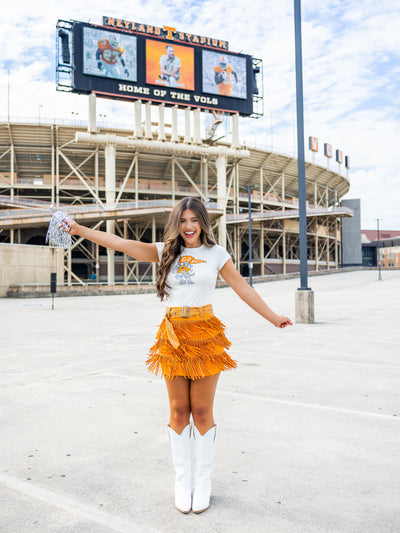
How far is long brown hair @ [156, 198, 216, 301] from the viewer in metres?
2.91

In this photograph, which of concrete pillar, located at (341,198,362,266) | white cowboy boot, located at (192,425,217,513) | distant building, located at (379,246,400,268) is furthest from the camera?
distant building, located at (379,246,400,268)

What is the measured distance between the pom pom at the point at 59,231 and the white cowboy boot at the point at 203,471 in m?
1.73

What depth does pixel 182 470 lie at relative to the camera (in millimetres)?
2764

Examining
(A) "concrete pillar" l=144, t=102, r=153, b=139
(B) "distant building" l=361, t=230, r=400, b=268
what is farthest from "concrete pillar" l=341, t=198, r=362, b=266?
(A) "concrete pillar" l=144, t=102, r=153, b=139

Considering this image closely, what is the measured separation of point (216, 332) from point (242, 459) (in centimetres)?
117

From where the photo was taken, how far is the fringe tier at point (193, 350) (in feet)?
9.14

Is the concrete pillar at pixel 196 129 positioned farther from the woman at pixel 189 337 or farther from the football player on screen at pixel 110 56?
the woman at pixel 189 337

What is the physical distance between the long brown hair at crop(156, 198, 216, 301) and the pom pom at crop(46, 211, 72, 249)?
88 cm

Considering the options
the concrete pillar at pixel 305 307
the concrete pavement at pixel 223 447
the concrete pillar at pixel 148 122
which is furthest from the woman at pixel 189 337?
the concrete pillar at pixel 148 122

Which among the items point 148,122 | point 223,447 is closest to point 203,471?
point 223,447

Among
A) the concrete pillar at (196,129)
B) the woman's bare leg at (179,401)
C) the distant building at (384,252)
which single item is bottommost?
the woman's bare leg at (179,401)

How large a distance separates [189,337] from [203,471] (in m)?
0.85

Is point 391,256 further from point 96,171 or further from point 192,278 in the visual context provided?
point 192,278

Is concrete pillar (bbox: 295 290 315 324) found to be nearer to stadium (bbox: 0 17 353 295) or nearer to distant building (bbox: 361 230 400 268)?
stadium (bbox: 0 17 353 295)
